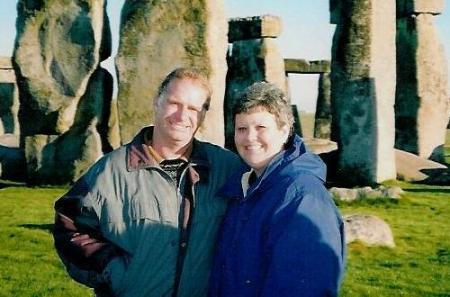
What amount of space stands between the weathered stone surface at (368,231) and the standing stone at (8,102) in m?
16.5

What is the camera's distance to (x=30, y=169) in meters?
12.4

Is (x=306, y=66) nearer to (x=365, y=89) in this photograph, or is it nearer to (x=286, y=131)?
(x=365, y=89)

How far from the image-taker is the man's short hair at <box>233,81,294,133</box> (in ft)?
9.14

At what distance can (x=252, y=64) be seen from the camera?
17531 mm

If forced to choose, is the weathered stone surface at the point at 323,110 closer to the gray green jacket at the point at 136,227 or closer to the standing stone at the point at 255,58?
the standing stone at the point at 255,58

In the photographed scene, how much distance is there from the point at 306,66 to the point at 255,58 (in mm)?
3665

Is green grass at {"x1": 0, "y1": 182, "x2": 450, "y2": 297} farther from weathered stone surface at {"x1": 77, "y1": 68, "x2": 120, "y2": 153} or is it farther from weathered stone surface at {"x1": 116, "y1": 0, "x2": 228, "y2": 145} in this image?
weathered stone surface at {"x1": 77, "y1": 68, "x2": 120, "y2": 153}

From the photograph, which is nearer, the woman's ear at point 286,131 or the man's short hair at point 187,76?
the woman's ear at point 286,131

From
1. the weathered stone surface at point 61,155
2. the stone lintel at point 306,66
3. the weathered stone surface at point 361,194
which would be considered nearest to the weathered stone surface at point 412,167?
the weathered stone surface at point 361,194

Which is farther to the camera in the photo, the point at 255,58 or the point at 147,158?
the point at 255,58

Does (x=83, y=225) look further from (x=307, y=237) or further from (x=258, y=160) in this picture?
(x=307, y=237)

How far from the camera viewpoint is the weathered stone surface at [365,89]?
12.9 m

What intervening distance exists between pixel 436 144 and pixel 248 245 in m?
15.0

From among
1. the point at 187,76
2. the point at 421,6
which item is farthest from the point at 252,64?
the point at 187,76
